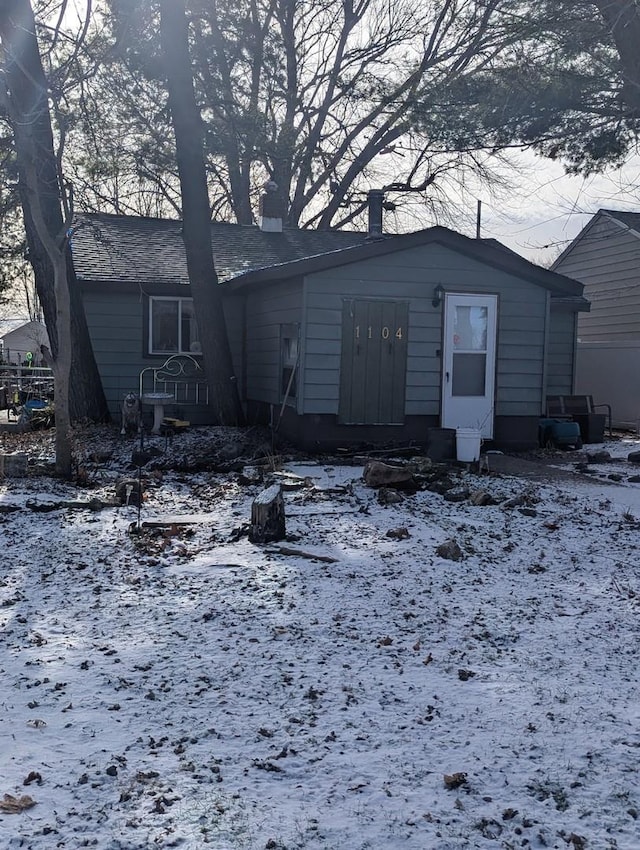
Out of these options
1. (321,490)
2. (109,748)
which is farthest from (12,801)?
(321,490)

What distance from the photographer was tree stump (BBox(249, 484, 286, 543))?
6262mm

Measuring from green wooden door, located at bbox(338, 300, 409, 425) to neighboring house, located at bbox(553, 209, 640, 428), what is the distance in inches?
274

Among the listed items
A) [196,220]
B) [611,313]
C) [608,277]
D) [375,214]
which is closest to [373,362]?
[196,220]

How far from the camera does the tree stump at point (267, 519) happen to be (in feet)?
20.5

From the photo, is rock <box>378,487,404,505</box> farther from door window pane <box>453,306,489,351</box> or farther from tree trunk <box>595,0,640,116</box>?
tree trunk <box>595,0,640,116</box>

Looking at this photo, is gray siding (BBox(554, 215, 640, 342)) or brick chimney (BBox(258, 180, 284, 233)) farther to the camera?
gray siding (BBox(554, 215, 640, 342))

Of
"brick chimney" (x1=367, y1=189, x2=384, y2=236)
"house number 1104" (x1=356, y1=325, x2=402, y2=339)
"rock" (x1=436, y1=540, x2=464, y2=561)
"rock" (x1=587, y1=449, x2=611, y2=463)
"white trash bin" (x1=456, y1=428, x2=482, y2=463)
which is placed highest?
"brick chimney" (x1=367, y1=189, x2=384, y2=236)

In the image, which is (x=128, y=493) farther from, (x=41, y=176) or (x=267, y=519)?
(x=41, y=176)

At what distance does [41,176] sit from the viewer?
36.2 ft

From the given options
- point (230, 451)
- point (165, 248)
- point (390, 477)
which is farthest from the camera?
point (165, 248)

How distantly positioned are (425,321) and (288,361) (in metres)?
2.00

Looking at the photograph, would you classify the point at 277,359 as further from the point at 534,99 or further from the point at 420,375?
the point at 534,99

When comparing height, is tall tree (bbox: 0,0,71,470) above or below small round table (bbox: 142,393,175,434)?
above

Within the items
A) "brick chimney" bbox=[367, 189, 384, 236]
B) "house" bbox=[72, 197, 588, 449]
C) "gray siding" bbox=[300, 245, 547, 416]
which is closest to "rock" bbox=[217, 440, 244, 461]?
"house" bbox=[72, 197, 588, 449]
